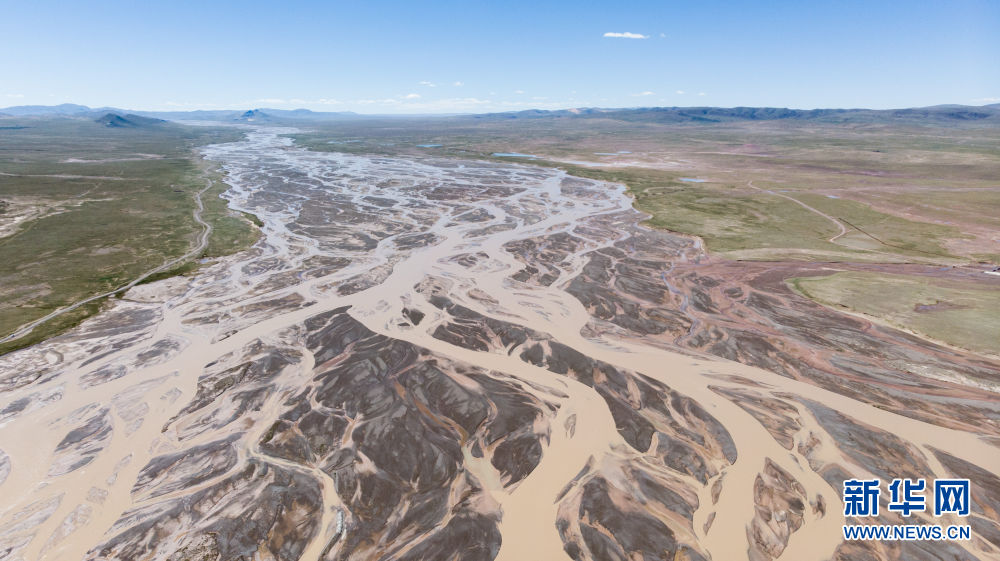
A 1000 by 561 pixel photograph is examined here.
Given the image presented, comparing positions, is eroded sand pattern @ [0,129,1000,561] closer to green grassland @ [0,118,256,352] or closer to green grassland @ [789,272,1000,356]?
green grassland @ [789,272,1000,356]

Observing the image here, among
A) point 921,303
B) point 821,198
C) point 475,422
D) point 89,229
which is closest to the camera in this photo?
point 475,422

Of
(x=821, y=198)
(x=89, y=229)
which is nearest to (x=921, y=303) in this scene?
(x=821, y=198)

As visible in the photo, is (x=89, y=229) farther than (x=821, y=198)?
No

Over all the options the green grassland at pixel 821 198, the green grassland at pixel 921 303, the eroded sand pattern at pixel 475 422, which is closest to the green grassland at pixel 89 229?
the eroded sand pattern at pixel 475 422

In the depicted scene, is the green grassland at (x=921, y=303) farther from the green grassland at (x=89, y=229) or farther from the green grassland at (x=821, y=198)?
the green grassland at (x=89, y=229)

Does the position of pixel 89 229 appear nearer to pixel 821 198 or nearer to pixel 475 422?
pixel 475 422

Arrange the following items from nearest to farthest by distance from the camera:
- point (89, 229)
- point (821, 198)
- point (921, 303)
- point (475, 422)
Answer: point (475, 422)
point (921, 303)
point (89, 229)
point (821, 198)
